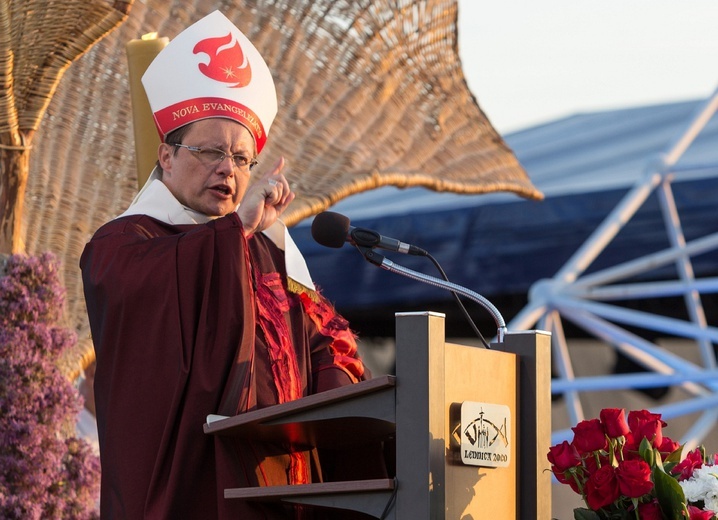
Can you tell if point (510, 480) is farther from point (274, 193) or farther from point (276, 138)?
point (276, 138)

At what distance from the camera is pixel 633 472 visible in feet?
8.50

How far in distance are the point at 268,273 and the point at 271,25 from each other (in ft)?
10.2

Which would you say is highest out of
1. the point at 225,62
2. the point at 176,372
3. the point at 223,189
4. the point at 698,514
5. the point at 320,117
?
the point at 320,117

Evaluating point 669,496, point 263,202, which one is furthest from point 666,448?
point 263,202

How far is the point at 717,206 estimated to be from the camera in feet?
33.4

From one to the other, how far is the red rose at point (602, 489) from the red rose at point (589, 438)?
63 mm

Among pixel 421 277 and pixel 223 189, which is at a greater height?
pixel 223 189

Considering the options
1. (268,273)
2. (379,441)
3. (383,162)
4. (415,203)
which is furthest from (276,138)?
(415,203)

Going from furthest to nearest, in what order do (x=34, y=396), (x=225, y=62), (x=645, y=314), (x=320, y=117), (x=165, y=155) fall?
(x=645, y=314), (x=320, y=117), (x=34, y=396), (x=225, y=62), (x=165, y=155)

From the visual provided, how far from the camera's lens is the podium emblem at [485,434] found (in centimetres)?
258

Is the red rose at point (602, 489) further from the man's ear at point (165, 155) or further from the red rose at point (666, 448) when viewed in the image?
the man's ear at point (165, 155)

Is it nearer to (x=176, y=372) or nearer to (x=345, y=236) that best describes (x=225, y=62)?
(x=345, y=236)

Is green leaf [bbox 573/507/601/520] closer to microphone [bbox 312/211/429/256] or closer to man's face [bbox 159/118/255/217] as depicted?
microphone [bbox 312/211/429/256]

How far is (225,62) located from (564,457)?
1622mm
